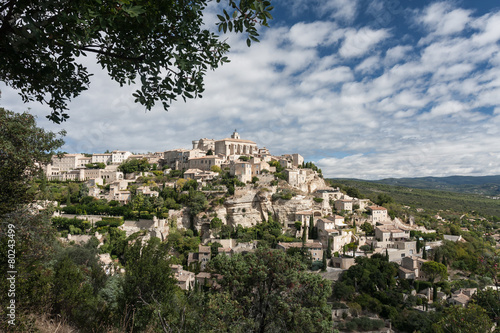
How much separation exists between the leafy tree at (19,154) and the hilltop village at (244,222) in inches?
682

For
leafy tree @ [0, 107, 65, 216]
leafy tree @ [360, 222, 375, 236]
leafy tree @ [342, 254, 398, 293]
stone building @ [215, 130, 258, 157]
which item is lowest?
leafy tree @ [342, 254, 398, 293]

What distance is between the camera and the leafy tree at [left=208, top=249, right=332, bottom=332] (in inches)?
305

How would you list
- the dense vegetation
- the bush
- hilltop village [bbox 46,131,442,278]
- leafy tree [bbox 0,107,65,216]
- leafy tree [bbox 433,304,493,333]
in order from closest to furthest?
leafy tree [bbox 0,107,65,216]
leafy tree [bbox 433,304,493,333]
the bush
hilltop village [bbox 46,131,442,278]
the dense vegetation

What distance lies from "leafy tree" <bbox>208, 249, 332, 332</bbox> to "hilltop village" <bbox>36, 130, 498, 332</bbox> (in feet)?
51.2

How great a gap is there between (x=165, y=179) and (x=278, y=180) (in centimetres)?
1733

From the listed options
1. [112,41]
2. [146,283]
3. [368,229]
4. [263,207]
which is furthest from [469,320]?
[368,229]

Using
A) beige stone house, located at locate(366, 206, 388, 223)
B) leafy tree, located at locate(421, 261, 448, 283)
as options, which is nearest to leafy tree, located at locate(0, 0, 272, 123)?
leafy tree, located at locate(421, 261, 448, 283)

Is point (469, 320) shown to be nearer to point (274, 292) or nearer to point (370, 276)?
point (274, 292)

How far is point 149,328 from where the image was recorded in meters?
5.54

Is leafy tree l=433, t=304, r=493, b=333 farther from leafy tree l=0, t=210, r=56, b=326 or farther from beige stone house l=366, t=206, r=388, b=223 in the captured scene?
beige stone house l=366, t=206, r=388, b=223

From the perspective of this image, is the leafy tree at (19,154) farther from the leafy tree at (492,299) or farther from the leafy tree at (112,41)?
the leafy tree at (492,299)

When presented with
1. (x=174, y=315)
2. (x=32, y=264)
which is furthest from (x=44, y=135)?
(x=174, y=315)

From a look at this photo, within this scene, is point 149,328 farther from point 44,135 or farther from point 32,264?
point 44,135

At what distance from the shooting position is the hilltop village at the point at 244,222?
26.7 m
